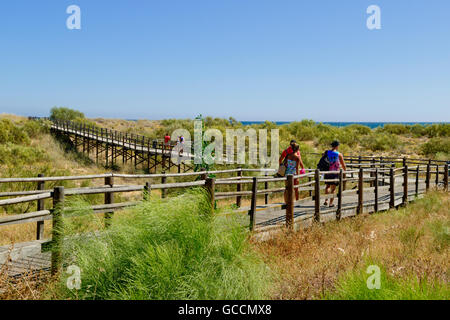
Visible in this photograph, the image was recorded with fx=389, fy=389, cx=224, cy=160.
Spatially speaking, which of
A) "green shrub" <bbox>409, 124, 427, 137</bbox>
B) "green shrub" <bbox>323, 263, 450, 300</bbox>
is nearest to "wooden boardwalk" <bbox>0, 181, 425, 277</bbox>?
"green shrub" <bbox>323, 263, 450, 300</bbox>

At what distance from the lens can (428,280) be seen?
15.2 feet

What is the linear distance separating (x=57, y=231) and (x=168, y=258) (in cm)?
196

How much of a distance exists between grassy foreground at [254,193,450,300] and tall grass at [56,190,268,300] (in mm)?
599

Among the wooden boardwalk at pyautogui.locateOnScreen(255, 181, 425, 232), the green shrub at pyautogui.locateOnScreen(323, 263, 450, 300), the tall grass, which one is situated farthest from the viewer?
the wooden boardwalk at pyautogui.locateOnScreen(255, 181, 425, 232)

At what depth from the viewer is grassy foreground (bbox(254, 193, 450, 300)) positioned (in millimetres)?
4242

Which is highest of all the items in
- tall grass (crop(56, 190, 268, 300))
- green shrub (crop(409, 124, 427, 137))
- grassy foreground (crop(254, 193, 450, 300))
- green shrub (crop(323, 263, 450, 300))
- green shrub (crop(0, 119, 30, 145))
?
green shrub (crop(409, 124, 427, 137))

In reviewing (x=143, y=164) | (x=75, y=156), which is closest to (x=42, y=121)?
(x=75, y=156)

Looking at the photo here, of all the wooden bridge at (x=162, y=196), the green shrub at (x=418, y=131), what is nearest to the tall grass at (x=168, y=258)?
the wooden bridge at (x=162, y=196)

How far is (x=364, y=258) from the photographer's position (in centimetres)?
566

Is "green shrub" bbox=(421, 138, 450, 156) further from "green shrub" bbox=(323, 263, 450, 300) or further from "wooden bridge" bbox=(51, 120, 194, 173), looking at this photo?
"green shrub" bbox=(323, 263, 450, 300)

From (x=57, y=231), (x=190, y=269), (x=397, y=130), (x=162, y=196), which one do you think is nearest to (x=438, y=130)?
(x=397, y=130)

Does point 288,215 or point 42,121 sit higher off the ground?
point 42,121
